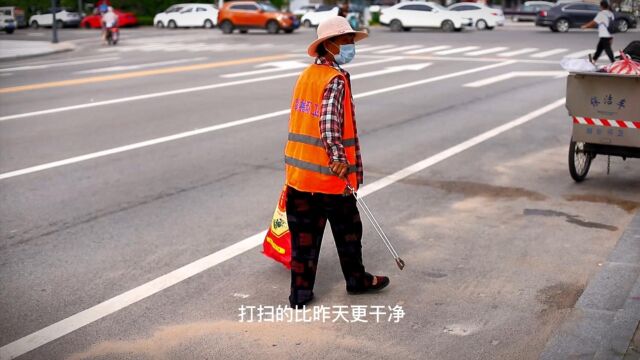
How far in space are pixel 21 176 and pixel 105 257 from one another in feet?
11.2

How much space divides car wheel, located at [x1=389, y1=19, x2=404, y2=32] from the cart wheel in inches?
1502

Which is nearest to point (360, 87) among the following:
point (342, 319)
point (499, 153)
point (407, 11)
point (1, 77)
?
point (499, 153)

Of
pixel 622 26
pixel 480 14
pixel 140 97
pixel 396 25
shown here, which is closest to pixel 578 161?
pixel 140 97

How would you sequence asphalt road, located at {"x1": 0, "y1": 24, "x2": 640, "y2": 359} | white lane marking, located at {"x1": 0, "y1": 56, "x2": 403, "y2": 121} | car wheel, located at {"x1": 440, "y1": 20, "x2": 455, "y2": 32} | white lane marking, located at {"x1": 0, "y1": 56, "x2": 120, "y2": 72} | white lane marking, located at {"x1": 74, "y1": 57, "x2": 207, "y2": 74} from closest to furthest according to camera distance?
asphalt road, located at {"x1": 0, "y1": 24, "x2": 640, "y2": 359} → white lane marking, located at {"x1": 0, "y1": 56, "x2": 403, "y2": 121} → white lane marking, located at {"x1": 74, "y1": 57, "x2": 207, "y2": 74} → white lane marking, located at {"x1": 0, "y1": 56, "x2": 120, "y2": 72} → car wheel, located at {"x1": 440, "y1": 20, "x2": 455, "y2": 32}

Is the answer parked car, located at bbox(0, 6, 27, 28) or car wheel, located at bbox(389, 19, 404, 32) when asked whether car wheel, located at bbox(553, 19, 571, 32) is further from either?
parked car, located at bbox(0, 6, 27, 28)

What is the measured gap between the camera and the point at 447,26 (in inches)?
1799

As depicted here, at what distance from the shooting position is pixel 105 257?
22.6ft

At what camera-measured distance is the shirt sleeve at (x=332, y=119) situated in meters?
5.46

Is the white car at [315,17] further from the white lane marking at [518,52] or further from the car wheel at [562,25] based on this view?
the white lane marking at [518,52]

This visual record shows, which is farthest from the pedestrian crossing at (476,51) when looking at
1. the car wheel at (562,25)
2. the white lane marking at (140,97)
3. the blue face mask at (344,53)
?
the blue face mask at (344,53)

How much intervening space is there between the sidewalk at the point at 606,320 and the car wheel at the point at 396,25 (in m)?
41.3

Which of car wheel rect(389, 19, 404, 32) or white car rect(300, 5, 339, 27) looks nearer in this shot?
car wheel rect(389, 19, 404, 32)

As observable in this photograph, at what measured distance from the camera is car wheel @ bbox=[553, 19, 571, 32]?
44028mm

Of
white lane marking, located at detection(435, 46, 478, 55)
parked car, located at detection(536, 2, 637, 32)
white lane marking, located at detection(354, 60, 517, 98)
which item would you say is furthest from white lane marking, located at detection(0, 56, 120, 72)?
parked car, located at detection(536, 2, 637, 32)
